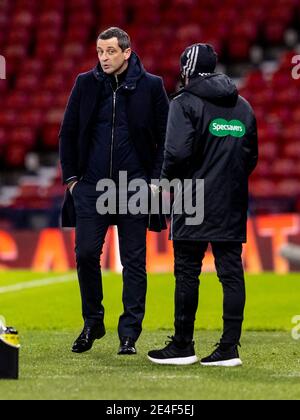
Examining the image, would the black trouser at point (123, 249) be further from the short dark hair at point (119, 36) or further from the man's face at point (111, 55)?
the short dark hair at point (119, 36)

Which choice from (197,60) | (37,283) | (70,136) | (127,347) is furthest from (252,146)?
(37,283)

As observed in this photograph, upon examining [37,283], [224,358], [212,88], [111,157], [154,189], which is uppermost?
[212,88]

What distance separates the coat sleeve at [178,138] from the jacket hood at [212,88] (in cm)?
11

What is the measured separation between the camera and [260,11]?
20.6m

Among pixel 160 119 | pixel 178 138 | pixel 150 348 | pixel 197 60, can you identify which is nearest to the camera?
pixel 178 138

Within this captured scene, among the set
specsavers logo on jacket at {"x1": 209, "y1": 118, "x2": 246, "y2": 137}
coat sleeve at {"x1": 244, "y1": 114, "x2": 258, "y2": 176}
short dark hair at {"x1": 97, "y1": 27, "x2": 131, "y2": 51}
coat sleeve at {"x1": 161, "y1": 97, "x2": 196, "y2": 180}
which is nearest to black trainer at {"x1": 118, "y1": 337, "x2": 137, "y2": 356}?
coat sleeve at {"x1": 161, "y1": 97, "x2": 196, "y2": 180}

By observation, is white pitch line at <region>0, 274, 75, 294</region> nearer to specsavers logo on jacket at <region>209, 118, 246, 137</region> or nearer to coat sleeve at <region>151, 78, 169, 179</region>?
coat sleeve at <region>151, 78, 169, 179</region>

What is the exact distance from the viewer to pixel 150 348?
753 cm

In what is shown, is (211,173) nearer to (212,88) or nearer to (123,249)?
(212,88)

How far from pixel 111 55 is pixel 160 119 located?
50 centimetres

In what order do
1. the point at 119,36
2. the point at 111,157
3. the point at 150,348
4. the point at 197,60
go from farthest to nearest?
the point at 150,348, the point at 111,157, the point at 119,36, the point at 197,60

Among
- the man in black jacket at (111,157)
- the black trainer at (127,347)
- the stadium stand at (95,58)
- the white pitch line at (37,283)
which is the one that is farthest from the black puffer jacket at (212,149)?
the stadium stand at (95,58)

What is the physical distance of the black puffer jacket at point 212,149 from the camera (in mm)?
6523

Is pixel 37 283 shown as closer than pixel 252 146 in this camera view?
No
